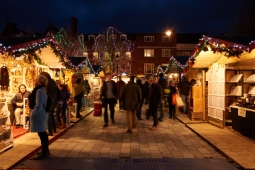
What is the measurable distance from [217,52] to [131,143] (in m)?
4.86

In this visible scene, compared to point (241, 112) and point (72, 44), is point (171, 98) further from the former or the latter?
point (72, 44)

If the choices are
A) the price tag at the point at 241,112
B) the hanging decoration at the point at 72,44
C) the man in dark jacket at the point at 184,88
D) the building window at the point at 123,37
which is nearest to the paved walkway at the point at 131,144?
the price tag at the point at 241,112

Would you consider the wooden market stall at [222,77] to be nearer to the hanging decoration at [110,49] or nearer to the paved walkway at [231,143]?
the paved walkway at [231,143]

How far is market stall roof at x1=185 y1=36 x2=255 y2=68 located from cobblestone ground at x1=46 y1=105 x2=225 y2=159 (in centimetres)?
278

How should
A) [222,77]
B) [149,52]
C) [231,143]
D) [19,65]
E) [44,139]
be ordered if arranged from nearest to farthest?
1. [44,139]
2. [231,143]
3. [222,77]
4. [19,65]
5. [149,52]

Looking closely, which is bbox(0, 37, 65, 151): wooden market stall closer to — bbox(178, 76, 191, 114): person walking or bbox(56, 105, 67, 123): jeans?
bbox(56, 105, 67, 123): jeans

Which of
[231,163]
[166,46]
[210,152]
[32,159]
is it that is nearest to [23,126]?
[32,159]

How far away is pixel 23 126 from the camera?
1076 cm

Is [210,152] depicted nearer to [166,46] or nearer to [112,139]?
[112,139]

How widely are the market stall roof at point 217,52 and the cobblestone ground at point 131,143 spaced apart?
2779 millimetres

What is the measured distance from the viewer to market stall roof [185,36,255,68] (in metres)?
9.06

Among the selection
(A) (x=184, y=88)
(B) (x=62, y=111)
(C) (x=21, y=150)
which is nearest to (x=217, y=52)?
(A) (x=184, y=88)

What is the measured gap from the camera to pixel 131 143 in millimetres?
8938

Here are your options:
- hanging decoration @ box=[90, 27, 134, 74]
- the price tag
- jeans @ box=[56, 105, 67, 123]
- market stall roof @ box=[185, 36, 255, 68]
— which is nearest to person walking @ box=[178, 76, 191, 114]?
market stall roof @ box=[185, 36, 255, 68]
